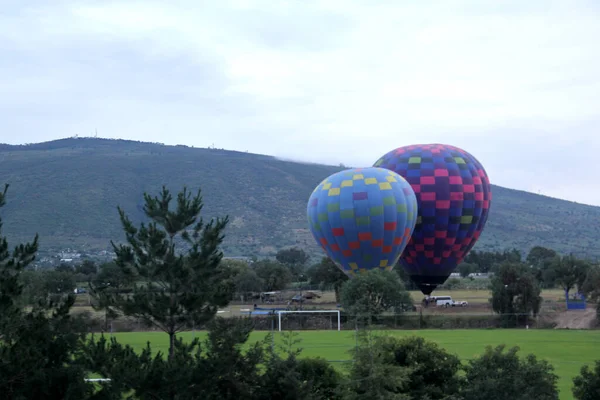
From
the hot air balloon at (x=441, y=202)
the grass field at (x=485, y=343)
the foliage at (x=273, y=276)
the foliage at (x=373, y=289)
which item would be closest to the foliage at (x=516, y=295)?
the hot air balloon at (x=441, y=202)

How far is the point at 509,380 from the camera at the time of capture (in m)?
20.6

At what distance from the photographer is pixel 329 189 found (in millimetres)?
51469

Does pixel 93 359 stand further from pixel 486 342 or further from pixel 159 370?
pixel 486 342

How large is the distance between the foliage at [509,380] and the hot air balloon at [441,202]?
33.8 m

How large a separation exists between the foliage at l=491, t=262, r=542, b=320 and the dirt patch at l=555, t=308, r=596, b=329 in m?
2.03

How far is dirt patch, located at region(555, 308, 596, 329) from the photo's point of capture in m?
54.6

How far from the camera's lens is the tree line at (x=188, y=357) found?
18984 millimetres

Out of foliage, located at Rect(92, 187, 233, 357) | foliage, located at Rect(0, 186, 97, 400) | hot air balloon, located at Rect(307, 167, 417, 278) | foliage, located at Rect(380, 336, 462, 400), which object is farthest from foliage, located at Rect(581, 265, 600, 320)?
foliage, located at Rect(0, 186, 97, 400)

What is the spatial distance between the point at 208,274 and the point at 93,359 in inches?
174

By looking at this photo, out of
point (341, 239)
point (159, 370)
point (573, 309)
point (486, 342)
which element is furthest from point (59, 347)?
point (573, 309)

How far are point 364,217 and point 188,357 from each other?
30.3 meters

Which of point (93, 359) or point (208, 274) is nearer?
point (93, 359)

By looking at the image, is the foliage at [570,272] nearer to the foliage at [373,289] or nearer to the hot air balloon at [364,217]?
the foliage at [373,289]

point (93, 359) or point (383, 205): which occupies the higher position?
point (383, 205)
